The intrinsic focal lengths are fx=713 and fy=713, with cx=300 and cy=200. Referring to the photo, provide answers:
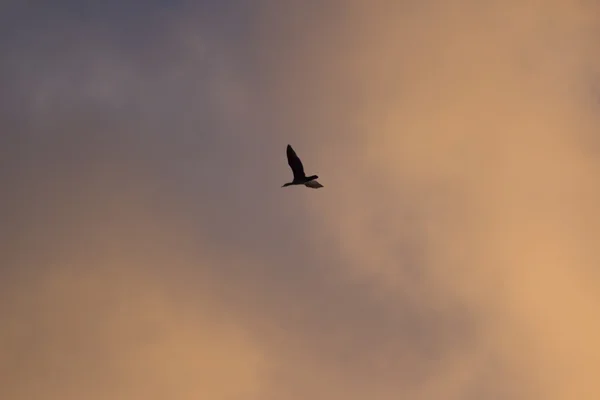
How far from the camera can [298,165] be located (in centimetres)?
9206
